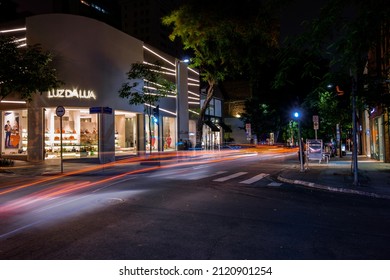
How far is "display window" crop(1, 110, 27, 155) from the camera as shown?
29281 mm

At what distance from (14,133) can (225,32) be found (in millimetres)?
20998

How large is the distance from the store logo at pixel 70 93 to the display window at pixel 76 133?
2145mm

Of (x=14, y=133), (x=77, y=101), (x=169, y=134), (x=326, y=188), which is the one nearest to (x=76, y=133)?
(x=77, y=101)

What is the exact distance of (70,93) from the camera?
89.2ft

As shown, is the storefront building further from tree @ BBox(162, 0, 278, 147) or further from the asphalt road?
the asphalt road

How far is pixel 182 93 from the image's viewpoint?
42.8 meters

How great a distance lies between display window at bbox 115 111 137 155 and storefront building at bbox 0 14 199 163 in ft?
0.35

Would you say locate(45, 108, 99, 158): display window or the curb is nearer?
the curb

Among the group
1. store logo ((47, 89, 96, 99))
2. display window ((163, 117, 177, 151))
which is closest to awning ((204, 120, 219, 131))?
display window ((163, 117, 177, 151))

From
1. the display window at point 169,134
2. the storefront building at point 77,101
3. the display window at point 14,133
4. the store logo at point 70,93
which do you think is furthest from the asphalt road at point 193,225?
the display window at point 169,134

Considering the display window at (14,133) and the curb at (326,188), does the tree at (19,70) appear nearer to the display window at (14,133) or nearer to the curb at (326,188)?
the display window at (14,133)

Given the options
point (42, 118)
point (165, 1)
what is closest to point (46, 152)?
point (42, 118)

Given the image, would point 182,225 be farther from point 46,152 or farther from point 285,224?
point 46,152

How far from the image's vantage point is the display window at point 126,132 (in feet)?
111
